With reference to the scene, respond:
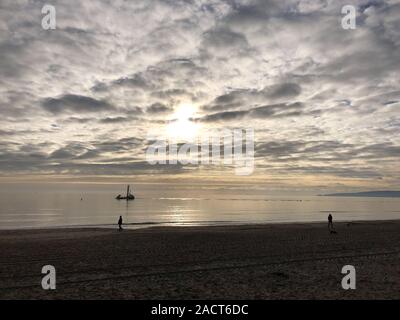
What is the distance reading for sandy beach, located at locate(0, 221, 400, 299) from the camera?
14555 millimetres

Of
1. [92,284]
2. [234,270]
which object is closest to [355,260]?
[234,270]

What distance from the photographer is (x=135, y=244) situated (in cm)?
2961

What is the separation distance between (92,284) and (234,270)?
7.51 meters

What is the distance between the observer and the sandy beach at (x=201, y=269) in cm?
1455

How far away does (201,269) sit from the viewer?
1923cm

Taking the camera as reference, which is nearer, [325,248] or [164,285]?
[164,285]
